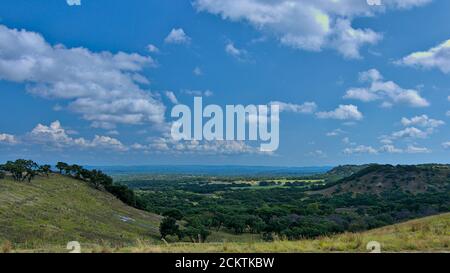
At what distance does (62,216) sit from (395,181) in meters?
133

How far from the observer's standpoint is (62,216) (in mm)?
54969

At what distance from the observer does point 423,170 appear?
161750 millimetres

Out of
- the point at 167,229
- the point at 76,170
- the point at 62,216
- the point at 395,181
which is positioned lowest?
the point at 167,229

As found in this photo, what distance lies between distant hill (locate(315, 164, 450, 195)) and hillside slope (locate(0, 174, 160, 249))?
326 ft

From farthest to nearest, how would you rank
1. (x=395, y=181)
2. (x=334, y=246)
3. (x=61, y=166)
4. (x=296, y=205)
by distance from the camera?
(x=395, y=181) < (x=296, y=205) < (x=61, y=166) < (x=334, y=246)

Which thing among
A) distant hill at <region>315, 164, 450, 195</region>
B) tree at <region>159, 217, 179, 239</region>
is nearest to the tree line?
tree at <region>159, 217, 179, 239</region>

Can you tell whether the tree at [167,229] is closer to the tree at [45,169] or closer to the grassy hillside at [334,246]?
the tree at [45,169]

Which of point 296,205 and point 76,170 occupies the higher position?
point 76,170

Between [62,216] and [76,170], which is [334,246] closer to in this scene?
[62,216]

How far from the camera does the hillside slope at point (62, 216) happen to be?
4041 centimetres

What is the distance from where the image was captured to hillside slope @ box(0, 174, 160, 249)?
4041 centimetres

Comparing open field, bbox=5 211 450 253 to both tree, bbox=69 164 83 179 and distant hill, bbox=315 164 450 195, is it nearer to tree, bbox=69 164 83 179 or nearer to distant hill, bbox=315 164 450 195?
tree, bbox=69 164 83 179

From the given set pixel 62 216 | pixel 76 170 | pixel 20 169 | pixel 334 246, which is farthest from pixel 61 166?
pixel 334 246

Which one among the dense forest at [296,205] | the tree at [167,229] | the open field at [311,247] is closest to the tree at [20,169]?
the dense forest at [296,205]
